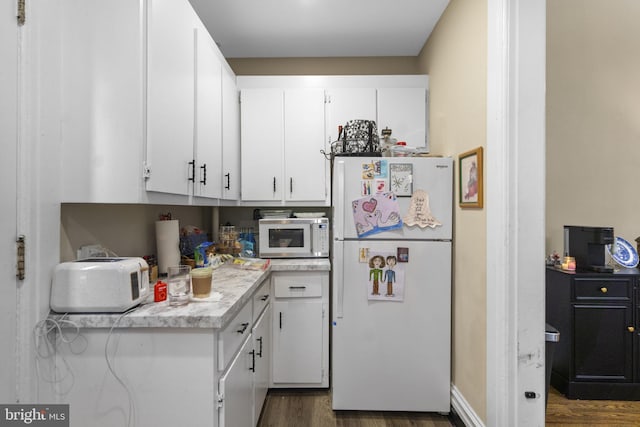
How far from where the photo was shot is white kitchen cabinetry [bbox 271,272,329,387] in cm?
222

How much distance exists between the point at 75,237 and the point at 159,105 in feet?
2.21

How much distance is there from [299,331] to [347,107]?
1.82 m

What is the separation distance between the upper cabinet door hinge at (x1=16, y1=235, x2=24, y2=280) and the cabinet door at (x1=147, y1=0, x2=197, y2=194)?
44 cm

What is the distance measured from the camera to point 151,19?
1.24 metres

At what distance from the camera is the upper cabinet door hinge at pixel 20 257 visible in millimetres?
1053

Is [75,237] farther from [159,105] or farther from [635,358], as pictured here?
[635,358]

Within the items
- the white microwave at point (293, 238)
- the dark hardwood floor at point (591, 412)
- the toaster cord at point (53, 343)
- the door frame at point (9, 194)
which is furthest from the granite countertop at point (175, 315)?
the dark hardwood floor at point (591, 412)

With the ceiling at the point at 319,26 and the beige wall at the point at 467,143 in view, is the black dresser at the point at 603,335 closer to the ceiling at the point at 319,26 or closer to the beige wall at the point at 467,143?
the beige wall at the point at 467,143

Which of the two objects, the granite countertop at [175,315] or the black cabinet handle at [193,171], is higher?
the black cabinet handle at [193,171]

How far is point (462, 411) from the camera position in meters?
1.82

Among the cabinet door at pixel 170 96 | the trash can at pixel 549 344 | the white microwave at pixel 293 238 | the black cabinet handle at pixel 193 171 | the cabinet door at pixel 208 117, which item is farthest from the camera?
the white microwave at pixel 293 238

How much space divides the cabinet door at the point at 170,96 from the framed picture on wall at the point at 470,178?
4.98ft

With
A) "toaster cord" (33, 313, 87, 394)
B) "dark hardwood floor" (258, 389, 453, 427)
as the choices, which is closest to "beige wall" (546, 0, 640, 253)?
"dark hardwood floor" (258, 389, 453, 427)

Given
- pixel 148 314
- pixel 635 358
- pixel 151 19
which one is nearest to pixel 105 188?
pixel 148 314
